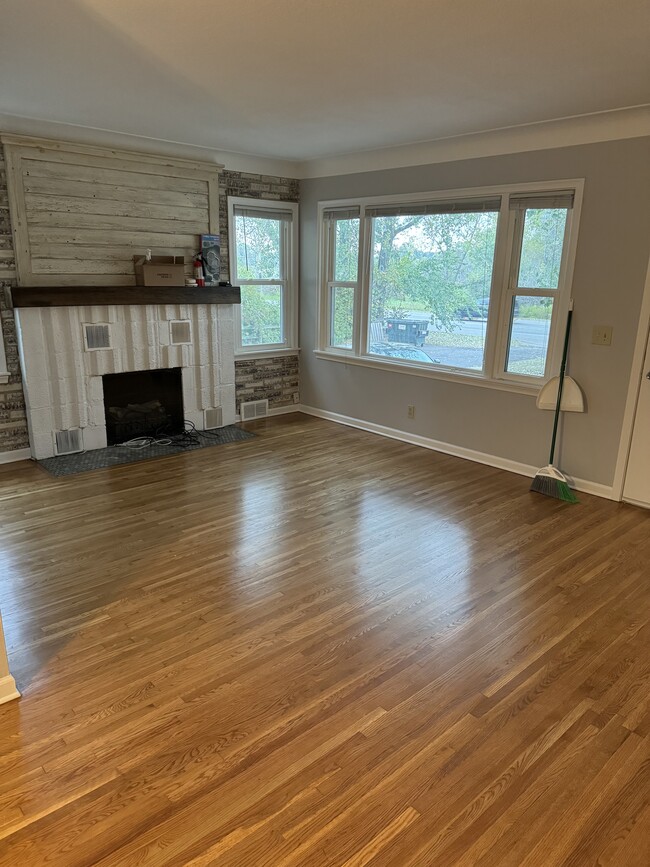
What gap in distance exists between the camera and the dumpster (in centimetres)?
516

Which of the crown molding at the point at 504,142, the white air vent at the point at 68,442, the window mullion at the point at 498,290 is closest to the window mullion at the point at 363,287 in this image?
the crown molding at the point at 504,142

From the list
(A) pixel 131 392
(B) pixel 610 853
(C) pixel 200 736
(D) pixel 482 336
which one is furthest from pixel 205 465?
(B) pixel 610 853

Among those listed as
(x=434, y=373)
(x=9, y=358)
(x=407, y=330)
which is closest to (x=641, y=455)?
(x=434, y=373)

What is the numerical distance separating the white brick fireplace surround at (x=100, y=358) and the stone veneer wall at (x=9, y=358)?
0.42 feet

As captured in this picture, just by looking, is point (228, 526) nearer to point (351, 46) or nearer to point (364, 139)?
point (351, 46)

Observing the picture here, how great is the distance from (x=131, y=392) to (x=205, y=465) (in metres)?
1.10

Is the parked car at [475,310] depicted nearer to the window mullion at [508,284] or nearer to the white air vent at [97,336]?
the window mullion at [508,284]

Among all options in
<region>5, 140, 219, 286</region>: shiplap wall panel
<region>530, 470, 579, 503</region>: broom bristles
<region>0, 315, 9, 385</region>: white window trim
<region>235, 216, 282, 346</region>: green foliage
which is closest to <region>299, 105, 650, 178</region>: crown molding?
<region>235, 216, 282, 346</region>: green foliage

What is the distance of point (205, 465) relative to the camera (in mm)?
4629

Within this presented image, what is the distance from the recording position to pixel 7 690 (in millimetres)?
2105

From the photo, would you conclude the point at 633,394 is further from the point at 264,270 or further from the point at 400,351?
the point at 264,270

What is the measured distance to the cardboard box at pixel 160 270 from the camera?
15.8 ft

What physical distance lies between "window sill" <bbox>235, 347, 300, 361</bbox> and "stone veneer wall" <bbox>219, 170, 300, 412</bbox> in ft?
0.11

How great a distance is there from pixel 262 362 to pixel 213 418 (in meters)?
0.87
